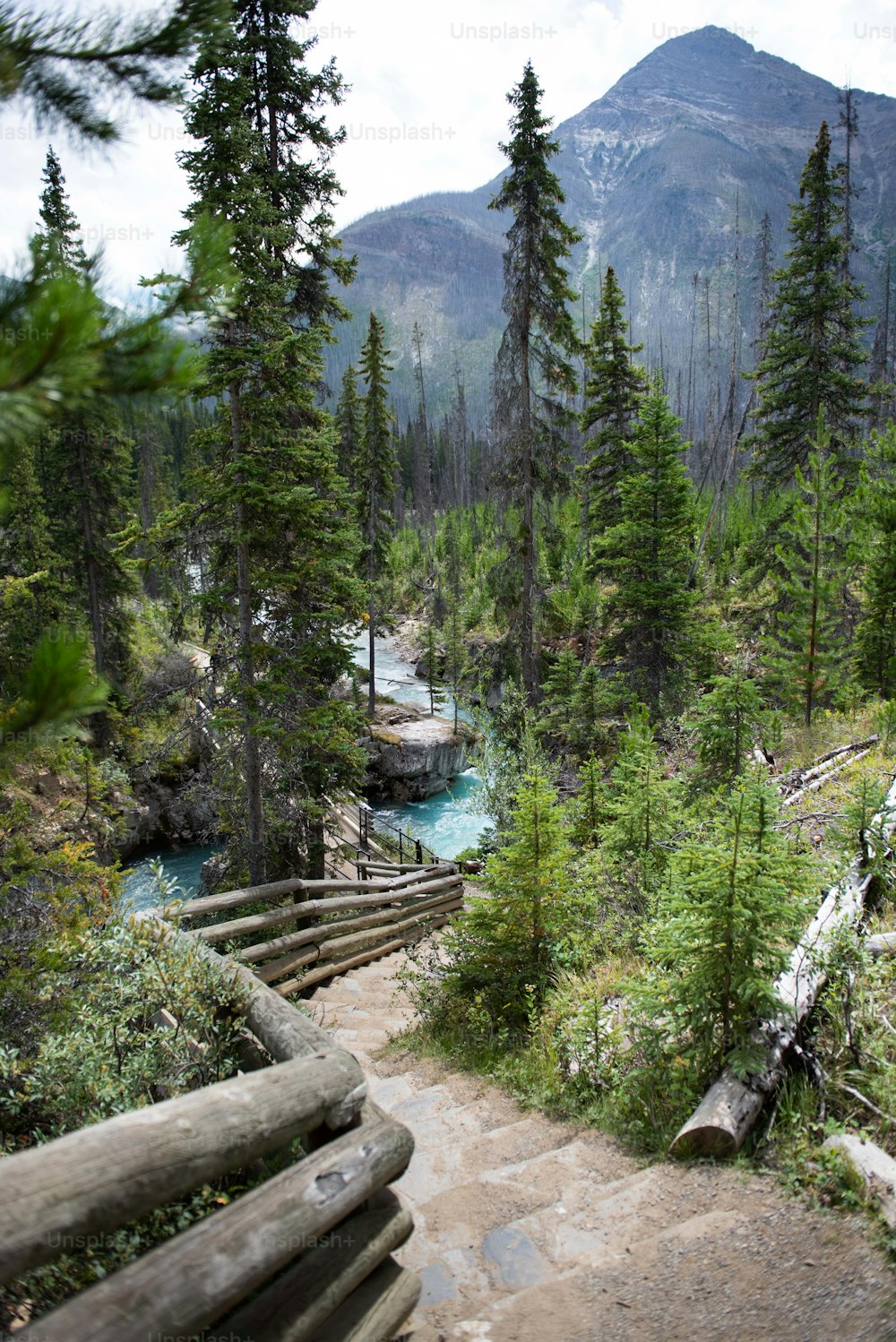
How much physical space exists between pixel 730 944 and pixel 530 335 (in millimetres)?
15609

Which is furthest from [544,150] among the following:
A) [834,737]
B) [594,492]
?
[834,737]

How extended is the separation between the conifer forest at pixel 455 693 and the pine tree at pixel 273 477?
7 centimetres

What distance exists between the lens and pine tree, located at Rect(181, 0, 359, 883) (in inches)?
315

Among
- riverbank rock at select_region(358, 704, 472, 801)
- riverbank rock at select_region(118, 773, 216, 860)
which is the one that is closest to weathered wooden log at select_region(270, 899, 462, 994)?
riverbank rock at select_region(118, 773, 216, 860)

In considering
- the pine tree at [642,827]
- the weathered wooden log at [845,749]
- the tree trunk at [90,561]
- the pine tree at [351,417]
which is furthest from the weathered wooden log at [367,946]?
the pine tree at [351,417]

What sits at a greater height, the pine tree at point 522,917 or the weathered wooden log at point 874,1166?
the weathered wooden log at point 874,1166

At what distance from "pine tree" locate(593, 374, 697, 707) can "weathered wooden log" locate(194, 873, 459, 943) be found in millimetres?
7293

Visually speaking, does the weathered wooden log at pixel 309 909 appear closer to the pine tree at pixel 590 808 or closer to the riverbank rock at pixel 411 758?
the pine tree at pixel 590 808

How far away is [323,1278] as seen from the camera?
2.44 m

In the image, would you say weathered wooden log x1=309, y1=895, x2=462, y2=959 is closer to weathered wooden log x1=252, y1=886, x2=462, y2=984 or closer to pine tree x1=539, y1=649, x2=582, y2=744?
weathered wooden log x1=252, y1=886, x2=462, y2=984

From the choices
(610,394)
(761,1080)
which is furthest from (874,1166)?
(610,394)

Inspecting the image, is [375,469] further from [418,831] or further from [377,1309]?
[377,1309]

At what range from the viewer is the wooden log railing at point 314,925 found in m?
6.32

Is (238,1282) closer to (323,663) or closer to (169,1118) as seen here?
(169,1118)
